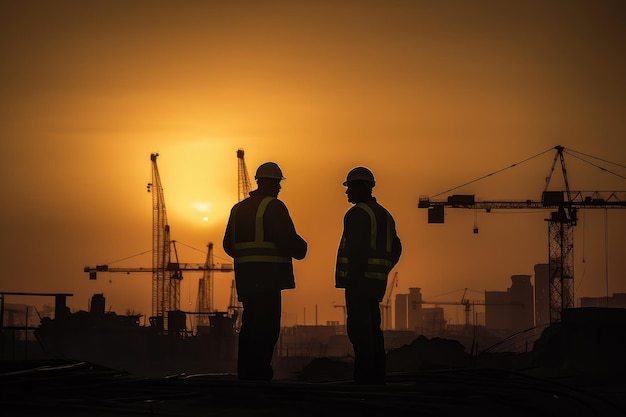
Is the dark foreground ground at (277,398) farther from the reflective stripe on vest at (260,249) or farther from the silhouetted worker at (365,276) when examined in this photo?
the reflective stripe on vest at (260,249)

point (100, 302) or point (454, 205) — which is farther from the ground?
point (454, 205)

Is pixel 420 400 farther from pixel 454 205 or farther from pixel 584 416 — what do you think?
pixel 454 205

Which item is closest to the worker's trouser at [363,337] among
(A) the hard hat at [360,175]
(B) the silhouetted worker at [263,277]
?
(B) the silhouetted worker at [263,277]

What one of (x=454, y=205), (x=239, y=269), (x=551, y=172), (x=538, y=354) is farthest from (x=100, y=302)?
(x=239, y=269)

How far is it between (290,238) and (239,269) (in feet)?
1.96

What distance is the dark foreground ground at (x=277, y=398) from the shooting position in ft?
24.0

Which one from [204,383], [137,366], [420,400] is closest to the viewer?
[420,400]

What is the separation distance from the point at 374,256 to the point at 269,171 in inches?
52.1

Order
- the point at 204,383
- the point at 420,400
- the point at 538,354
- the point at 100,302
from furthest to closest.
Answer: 1. the point at 100,302
2. the point at 538,354
3. the point at 204,383
4. the point at 420,400

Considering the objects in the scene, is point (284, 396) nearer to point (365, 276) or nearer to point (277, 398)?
point (277, 398)

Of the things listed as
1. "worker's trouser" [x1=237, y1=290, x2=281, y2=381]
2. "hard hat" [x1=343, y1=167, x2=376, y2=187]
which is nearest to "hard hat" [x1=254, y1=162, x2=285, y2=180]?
"hard hat" [x1=343, y1=167, x2=376, y2=187]

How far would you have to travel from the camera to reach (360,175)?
10688 millimetres

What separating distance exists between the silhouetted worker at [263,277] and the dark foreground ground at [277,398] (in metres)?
1.02

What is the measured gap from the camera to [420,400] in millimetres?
7727
